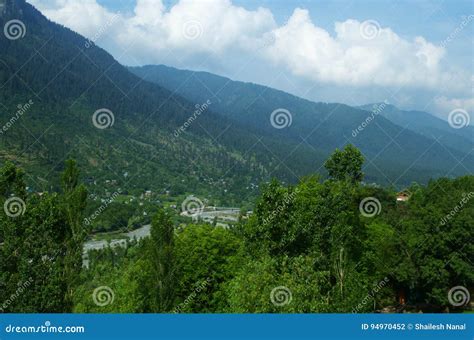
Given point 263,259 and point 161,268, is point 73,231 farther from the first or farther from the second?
point 263,259

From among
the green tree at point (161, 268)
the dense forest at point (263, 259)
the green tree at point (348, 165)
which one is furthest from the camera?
the green tree at point (348, 165)

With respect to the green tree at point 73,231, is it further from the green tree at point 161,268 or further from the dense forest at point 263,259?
the green tree at point 161,268

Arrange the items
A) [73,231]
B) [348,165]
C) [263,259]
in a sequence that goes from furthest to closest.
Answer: [348,165] < [73,231] < [263,259]

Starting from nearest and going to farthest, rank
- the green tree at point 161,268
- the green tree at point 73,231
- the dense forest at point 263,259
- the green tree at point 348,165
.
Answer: the dense forest at point 263,259, the green tree at point 73,231, the green tree at point 161,268, the green tree at point 348,165

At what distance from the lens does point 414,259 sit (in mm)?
30469

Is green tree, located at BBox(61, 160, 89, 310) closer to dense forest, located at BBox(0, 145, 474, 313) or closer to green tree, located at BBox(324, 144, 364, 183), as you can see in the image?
dense forest, located at BBox(0, 145, 474, 313)

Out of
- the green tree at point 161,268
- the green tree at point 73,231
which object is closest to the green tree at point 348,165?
the green tree at point 161,268

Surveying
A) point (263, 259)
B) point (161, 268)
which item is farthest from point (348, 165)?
point (161, 268)

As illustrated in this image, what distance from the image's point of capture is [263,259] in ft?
65.2

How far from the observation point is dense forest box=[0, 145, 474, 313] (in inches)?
746

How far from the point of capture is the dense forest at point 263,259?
19.0 meters

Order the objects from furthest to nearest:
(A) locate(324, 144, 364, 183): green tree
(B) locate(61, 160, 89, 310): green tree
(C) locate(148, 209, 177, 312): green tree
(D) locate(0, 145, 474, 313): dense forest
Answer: (A) locate(324, 144, 364, 183): green tree, (C) locate(148, 209, 177, 312): green tree, (B) locate(61, 160, 89, 310): green tree, (D) locate(0, 145, 474, 313): dense forest

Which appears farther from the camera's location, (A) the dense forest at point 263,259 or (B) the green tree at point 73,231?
(B) the green tree at point 73,231

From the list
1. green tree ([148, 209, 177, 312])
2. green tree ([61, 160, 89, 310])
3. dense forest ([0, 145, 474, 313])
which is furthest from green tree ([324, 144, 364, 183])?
green tree ([61, 160, 89, 310])
